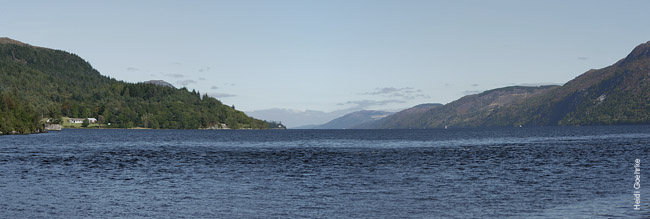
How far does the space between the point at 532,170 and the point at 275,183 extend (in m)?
34.1

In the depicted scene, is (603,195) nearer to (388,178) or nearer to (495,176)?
(495,176)

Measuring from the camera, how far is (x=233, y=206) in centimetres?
4059

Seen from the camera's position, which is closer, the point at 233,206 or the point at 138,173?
the point at 233,206

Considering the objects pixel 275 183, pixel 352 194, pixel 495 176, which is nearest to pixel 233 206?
pixel 352 194

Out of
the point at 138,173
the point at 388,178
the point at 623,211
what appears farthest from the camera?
the point at 138,173

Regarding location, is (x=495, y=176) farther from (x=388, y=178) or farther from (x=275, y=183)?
(x=275, y=183)

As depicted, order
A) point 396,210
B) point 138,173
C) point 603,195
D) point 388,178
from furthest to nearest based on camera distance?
1. point 138,173
2. point 388,178
3. point 603,195
4. point 396,210

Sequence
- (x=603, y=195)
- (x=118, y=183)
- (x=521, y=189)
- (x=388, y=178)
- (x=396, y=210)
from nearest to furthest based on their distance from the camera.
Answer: (x=396, y=210) < (x=603, y=195) < (x=521, y=189) < (x=118, y=183) < (x=388, y=178)

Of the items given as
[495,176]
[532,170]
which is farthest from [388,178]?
[532,170]

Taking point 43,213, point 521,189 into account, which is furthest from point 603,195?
point 43,213

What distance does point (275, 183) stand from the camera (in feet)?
184

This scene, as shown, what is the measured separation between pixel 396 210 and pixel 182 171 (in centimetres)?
3969

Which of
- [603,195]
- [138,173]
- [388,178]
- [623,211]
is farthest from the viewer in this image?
[138,173]

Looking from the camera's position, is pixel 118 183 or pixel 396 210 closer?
pixel 396 210
